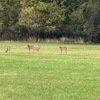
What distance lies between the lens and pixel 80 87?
1310 centimetres

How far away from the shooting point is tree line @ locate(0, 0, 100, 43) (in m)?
60.1

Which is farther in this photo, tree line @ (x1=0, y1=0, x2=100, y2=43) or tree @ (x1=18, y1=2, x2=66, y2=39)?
tree line @ (x1=0, y1=0, x2=100, y2=43)

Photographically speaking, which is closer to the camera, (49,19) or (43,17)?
(49,19)

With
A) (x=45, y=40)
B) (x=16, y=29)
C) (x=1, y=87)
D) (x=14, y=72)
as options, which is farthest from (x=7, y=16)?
(x=1, y=87)

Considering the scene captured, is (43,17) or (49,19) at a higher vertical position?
(43,17)

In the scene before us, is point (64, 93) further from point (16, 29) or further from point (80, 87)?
point (16, 29)

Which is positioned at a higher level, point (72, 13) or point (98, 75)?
point (72, 13)

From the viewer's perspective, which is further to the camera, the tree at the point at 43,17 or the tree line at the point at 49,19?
the tree line at the point at 49,19

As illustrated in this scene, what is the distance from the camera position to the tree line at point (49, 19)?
60.1 m

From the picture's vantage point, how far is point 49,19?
60125 mm

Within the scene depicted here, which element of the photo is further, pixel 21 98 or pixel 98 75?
pixel 98 75

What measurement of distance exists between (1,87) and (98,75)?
5406mm

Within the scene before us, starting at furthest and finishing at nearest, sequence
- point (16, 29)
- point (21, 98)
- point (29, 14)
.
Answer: point (16, 29) < point (29, 14) < point (21, 98)

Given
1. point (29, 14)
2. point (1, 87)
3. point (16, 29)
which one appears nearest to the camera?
point (1, 87)
